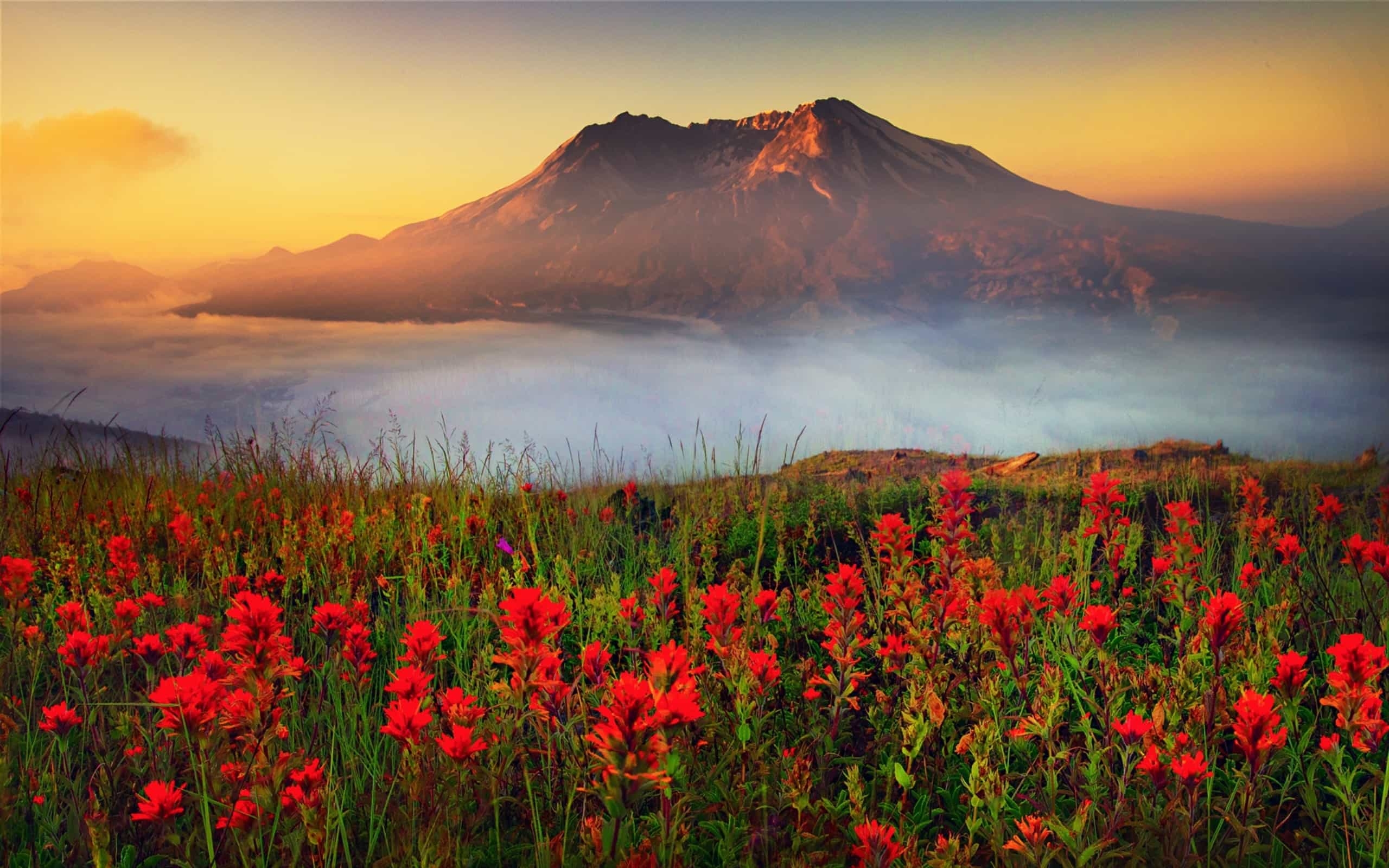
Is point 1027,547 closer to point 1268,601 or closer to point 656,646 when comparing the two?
point 1268,601

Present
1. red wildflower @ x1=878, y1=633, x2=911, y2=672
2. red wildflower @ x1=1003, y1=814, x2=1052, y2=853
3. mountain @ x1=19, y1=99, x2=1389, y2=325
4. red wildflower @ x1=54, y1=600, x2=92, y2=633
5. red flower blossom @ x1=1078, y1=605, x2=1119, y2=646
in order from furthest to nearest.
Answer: mountain @ x1=19, y1=99, x2=1389, y2=325, red wildflower @ x1=54, y1=600, x2=92, y2=633, red wildflower @ x1=878, y1=633, x2=911, y2=672, red flower blossom @ x1=1078, y1=605, x2=1119, y2=646, red wildflower @ x1=1003, y1=814, x2=1052, y2=853

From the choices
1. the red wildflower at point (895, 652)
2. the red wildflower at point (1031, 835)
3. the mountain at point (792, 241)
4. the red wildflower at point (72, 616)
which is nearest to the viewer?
the red wildflower at point (1031, 835)

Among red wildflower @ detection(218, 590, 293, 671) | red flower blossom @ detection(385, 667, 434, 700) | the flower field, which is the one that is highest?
red wildflower @ detection(218, 590, 293, 671)

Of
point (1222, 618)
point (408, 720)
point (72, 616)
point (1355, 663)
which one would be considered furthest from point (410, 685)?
point (1355, 663)

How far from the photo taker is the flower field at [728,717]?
7.04 feet

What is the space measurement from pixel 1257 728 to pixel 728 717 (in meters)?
1.56

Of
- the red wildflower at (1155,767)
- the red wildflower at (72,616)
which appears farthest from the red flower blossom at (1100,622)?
the red wildflower at (72,616)

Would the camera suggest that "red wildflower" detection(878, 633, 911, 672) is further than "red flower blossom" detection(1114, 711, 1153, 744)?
Yes

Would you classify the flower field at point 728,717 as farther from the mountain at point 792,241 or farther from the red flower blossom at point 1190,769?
the mountain at point 792,241

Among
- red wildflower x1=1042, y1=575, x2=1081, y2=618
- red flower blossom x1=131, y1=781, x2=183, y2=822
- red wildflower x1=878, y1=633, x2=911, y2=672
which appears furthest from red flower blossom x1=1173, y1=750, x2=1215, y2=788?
red flower blossom x1=131, y1=781, x2=183, y2=822

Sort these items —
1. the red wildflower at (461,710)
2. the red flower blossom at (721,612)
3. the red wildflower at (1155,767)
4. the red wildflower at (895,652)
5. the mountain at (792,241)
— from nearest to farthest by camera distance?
the red wildflower at (1155,767) < the red wildflower at (461,710) < the red flower blossom at (721,612) < the red wildflower at (895,652) < the mountain at (792,241)

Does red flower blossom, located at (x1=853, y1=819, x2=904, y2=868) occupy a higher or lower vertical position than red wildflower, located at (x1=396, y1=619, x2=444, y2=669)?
lower

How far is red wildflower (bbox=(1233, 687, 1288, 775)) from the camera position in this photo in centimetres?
212

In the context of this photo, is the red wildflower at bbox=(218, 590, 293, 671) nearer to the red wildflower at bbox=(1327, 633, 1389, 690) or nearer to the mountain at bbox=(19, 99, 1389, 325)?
the red wildflower at bbox=(1327, 633, 1389, 690)
